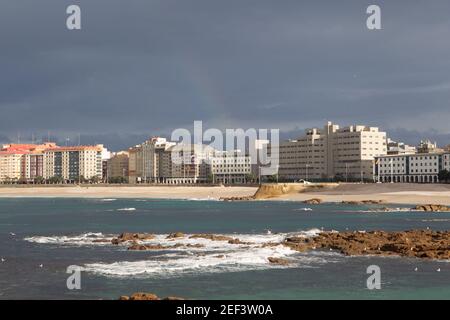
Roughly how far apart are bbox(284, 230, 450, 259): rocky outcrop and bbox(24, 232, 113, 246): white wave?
13.3 m

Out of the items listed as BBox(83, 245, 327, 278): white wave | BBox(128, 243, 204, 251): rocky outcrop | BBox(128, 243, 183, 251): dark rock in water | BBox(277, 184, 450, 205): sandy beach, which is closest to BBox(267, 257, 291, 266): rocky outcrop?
BBox(83, 245, 327, 278): white wave

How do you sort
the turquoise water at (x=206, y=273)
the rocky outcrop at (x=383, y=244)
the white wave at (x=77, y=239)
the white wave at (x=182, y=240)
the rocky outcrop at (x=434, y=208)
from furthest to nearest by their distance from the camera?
the rocky outcrop at (x=434, y=208)
the white wave at (x=77, y=239)
the white wave at (x=182, y=240)
the rocky outcrop at (x=383, y=244)
the turquoise water at (x=206, y=273)

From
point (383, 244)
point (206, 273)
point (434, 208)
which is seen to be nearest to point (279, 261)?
point (206, 273)

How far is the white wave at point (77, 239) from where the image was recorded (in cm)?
4562

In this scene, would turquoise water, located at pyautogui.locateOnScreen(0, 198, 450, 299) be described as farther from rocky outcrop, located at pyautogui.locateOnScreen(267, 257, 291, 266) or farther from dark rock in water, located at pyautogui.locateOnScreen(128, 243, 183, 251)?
dark rock in water, located at pyautogui.locateOnScreen(128, 243, 183, 251)

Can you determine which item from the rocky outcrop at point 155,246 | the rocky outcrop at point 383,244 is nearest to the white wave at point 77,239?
the rocky outcrop at point 155,246

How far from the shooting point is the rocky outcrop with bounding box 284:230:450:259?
37669mm

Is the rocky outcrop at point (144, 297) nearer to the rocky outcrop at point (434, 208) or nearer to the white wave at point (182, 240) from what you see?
the white wave at point (182, 240)

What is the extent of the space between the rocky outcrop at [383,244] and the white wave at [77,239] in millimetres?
13286

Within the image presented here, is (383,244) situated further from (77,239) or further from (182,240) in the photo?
(77,239)

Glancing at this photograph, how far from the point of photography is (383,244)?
4056 cm

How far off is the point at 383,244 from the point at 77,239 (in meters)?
21.9

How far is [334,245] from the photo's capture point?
4144 cm
